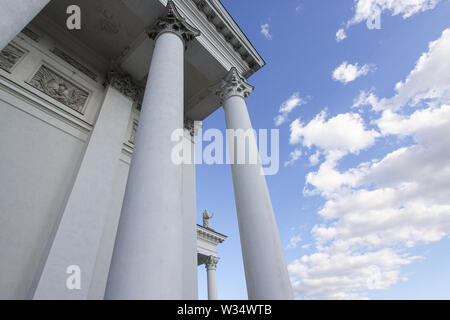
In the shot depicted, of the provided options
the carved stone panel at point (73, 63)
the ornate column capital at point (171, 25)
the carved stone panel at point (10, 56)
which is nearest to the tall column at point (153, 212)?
the ornate column capital at point (171, 25)

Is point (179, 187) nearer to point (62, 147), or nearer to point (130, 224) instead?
point (130, 224)

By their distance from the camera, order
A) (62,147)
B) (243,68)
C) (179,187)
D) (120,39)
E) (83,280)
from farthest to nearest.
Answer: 1. (243,68)
2. (120,39)
3. (62,147)
4. (83,280)
5. (179,187)

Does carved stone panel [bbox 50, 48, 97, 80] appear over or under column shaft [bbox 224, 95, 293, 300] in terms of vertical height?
over

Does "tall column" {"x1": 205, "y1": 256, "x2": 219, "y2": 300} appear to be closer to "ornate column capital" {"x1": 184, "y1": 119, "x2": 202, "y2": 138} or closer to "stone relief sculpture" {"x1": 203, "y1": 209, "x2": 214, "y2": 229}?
"stone relief sculpture" {"x1": 203, "y1": 209, "x2": 214, "y2": 229}

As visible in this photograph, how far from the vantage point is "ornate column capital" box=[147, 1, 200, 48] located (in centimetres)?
723

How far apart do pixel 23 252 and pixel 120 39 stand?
7.98 metres

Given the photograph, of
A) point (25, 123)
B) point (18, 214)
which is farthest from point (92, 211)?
point (25, 123)

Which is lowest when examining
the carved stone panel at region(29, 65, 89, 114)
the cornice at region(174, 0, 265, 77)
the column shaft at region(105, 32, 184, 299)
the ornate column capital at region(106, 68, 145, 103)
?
the column shaft at region(105, 32, 184, 299)

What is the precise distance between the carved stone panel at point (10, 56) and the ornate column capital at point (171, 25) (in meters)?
4.26

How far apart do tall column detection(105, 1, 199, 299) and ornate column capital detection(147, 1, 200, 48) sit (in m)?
2.60

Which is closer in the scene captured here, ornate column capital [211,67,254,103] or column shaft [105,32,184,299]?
column shaft [105,32,184,299]

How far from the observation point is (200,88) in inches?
470

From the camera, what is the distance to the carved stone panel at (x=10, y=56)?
7265 millimetres

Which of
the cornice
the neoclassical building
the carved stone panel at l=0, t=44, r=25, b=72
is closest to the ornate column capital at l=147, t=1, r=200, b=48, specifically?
the neoclassical building
